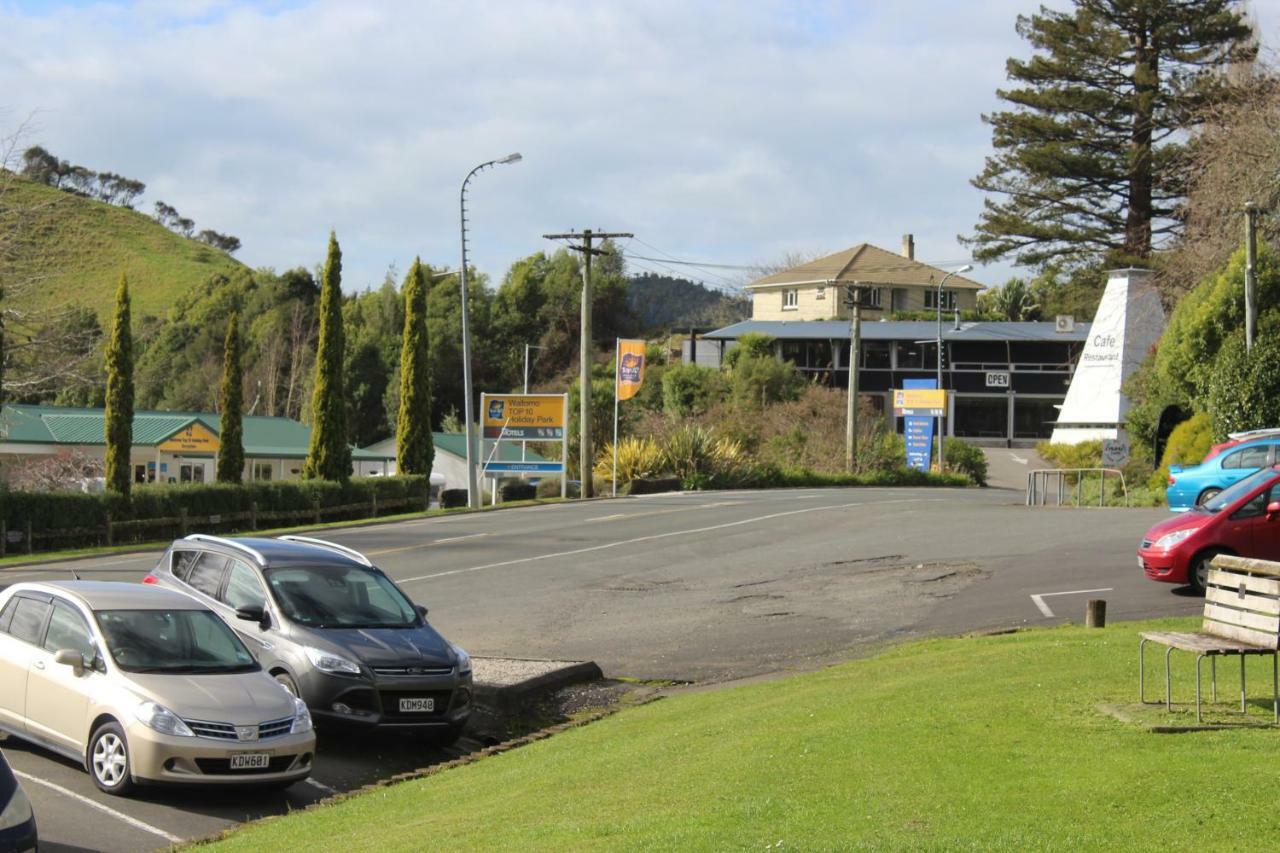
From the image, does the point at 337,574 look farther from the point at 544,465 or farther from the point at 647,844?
the point at 544,465

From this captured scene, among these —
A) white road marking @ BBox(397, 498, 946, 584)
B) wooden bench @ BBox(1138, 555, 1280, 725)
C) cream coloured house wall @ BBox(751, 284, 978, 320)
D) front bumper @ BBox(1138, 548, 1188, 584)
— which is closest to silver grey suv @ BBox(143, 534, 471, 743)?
wooden bench @ BBox(1138, 555, 1280, 725)

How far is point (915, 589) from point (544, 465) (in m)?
24.6

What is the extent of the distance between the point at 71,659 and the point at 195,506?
88.6ft

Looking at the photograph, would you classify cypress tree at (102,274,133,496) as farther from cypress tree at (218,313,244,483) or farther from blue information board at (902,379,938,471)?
blue information board at (902,379,938,471)

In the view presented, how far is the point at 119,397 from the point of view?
37719 mm

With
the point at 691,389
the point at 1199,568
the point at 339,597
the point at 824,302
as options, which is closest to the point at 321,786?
the point at 339,597

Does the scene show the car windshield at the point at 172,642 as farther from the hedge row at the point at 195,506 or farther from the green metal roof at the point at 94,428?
the green metal roof at the point at 94,428

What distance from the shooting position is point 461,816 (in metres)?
8.84

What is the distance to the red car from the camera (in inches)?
675

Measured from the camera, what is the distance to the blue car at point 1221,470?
78.0 feet

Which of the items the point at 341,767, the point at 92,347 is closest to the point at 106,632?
the point at 341,767

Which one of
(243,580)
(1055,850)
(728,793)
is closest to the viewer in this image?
(1055,850)

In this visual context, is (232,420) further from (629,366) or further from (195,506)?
(629,366)

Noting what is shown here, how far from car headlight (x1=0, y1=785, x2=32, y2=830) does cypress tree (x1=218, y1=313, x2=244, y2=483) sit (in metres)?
35.2
